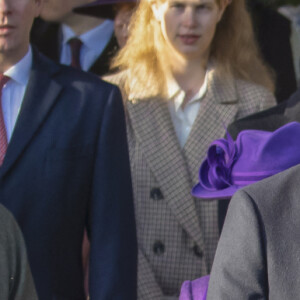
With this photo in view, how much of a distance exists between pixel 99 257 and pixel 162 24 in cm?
133

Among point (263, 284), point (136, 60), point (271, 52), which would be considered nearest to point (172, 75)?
point (136, 60)

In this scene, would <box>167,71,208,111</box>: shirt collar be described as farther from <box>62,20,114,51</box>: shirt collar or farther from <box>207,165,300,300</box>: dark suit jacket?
<box>207,165,300,300</box>: dark suit jacket

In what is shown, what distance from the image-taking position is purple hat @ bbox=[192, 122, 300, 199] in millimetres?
3119

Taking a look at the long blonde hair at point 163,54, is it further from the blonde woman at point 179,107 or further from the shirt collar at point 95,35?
the shirt collar at point 95,35

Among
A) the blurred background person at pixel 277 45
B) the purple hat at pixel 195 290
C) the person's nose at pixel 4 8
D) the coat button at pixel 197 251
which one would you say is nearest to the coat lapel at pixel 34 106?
the person's nose at pixel 4 8

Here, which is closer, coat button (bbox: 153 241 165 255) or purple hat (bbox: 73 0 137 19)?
coat button (bbox: 153 241 165 255)

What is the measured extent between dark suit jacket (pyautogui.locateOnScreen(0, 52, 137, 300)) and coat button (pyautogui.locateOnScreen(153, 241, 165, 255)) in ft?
1.97

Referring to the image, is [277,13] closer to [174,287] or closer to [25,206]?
[174,287]

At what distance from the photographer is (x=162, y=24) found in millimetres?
4527

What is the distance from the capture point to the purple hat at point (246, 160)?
10.2 feet

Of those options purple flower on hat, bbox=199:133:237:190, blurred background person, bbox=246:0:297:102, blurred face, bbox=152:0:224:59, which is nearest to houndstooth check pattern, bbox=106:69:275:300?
blurred face, bbox=152:0:224:59

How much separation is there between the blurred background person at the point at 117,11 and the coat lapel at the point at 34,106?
149 centimetres

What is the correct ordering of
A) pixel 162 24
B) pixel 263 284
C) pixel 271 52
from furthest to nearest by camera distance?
pixel 271 52 < pixel 162 24 < pixel 263 284

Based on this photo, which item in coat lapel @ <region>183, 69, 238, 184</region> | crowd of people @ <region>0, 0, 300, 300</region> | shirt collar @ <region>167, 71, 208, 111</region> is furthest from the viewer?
shirt collar @ <region>167, 71, 208, 111</region>
